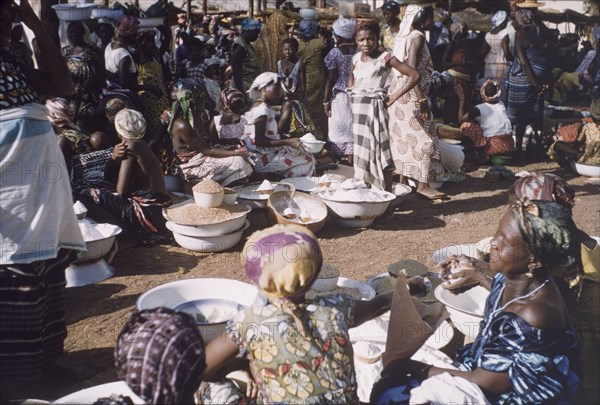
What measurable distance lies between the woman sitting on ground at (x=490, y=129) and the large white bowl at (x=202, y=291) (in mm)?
5449

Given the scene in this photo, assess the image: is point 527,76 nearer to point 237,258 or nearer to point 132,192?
point 237,258

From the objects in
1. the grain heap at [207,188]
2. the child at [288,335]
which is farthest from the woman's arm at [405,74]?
the child at [288,335]

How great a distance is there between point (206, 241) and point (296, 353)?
2.96 meters

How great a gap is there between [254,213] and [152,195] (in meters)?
0.90

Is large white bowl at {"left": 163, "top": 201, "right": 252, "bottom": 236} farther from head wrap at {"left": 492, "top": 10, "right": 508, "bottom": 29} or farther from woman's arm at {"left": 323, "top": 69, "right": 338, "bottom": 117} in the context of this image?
head wrap at {"left": 492, "top": 10, "right": 508, "bottom": 29}

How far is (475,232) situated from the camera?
560cm

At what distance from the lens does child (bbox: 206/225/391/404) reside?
2.00m

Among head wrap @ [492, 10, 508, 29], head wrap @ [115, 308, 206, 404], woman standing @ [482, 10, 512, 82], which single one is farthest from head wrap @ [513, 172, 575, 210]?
head wrap @ [492, 10, 508, 29]

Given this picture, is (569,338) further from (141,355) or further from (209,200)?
(209,200)

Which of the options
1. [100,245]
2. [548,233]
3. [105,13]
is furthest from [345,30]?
[548,233]

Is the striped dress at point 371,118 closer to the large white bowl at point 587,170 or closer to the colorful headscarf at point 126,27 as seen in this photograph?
the colorful headscarf at point 126,27

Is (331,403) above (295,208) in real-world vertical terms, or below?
above

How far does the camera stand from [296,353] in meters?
2.01

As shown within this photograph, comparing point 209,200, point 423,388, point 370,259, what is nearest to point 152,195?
point 209,200
